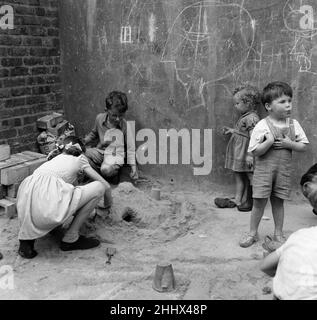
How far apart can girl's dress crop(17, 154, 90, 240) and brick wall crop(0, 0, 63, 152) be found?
6.31 feet

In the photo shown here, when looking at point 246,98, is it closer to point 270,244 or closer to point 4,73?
point 270,244

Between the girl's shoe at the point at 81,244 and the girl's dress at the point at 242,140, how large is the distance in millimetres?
1937

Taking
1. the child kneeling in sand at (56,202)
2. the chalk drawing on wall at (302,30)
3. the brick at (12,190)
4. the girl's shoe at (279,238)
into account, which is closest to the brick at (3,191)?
the brick at (12,190)

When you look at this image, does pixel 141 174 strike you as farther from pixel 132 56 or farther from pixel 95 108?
pixel 132 56

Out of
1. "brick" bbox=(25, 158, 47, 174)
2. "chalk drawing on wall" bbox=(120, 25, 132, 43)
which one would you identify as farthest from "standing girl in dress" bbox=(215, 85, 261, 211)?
"brick" bbox=(25, 158, 47, 174)

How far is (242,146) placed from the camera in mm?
5703

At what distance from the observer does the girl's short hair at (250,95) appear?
561 centimetres

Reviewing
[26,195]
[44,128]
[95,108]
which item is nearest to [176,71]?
[95,108]

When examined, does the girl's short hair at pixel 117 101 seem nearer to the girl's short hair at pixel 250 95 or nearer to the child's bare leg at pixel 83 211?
the girl's short hair at pixel 250 95

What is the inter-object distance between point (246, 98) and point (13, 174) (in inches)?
108

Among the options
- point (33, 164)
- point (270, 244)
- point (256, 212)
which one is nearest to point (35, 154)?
point (33, 164)

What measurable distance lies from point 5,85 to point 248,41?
300 centimetres

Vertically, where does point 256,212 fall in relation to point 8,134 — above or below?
below

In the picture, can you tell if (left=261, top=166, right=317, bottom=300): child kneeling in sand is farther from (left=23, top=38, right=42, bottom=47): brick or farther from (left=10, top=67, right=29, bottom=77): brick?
(left=23, top=38, right=42, bottom=47): brick
